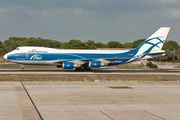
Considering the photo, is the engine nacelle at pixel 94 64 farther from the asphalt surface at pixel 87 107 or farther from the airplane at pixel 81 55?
the asphalt surface at pixel 87 107

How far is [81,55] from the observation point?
147 feet

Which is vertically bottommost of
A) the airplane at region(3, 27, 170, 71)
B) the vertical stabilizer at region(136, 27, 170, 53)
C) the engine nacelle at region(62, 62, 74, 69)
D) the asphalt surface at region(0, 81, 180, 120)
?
the asphalt surface at region(0, 81, 180, 120)

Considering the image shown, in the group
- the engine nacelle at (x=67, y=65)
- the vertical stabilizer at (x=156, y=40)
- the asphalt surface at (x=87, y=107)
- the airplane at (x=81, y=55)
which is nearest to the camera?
the asphalt surface at (x=87, y=107)

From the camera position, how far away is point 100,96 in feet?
64.5

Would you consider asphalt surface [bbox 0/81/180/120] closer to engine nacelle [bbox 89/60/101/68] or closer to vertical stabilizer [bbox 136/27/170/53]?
engine nacelle [bbox 89/60/101/68]

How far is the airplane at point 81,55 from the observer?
4256cm

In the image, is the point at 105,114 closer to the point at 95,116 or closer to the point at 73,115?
the point at 95,116

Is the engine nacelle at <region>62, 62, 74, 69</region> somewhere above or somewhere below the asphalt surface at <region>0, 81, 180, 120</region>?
above

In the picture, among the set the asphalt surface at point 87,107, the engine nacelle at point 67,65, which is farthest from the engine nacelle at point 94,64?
the asphalt surface at point 87,107

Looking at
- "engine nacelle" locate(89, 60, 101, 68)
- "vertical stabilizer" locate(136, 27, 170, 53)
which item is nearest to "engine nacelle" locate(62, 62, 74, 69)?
"engine nacelle" locate(89, 60, 101, 68)

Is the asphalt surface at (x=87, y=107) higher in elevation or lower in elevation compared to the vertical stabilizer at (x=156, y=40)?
lower

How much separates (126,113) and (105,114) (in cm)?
137

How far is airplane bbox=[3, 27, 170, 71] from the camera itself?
4256 cm

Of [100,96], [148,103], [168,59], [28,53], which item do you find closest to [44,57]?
[28,53]
